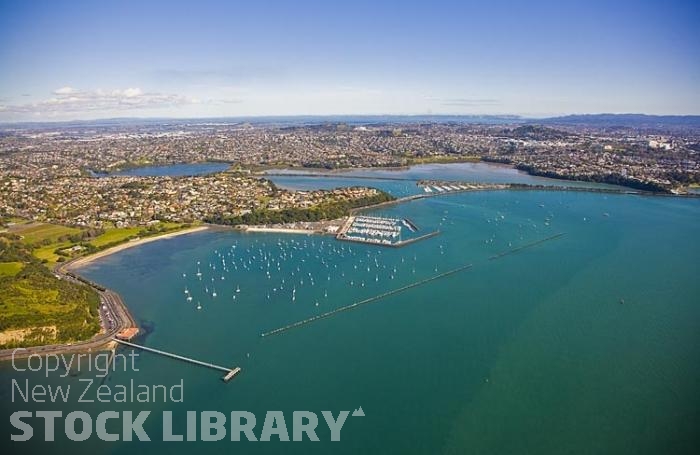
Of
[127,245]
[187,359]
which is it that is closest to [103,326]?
[187,359]

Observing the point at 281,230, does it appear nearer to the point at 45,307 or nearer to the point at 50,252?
the point at 50,252

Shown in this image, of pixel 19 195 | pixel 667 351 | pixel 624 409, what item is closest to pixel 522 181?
pixel 667 351

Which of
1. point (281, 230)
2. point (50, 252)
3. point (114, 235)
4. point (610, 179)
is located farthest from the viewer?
point (610, 179)

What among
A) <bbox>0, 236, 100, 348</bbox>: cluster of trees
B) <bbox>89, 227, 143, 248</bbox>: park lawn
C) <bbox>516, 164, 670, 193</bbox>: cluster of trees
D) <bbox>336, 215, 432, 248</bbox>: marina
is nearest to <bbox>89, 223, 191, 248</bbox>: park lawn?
<bbox>89, 227, 143, 248</bbox>: park lawn

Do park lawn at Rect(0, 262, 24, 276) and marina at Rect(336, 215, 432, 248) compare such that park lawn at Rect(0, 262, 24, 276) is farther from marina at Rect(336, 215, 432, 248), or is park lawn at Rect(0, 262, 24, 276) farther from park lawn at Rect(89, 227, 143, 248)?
marina at Rect(336, 215, 432, 248)

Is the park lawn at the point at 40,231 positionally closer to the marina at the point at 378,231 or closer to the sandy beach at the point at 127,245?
the sandy beach at the point at 127,245
